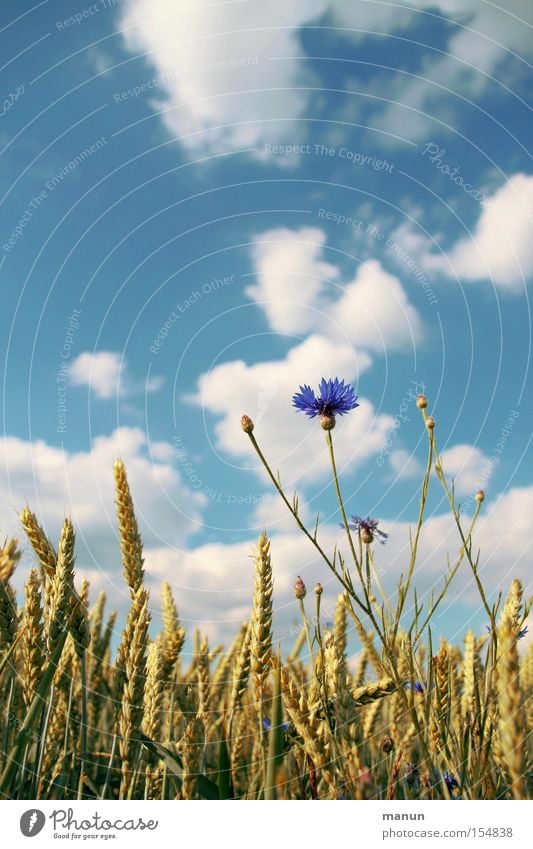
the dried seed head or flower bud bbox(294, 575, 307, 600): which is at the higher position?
flower bud bbox(294, 575, 307, 600)

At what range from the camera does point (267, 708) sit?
2.08 m

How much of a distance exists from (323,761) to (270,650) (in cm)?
33

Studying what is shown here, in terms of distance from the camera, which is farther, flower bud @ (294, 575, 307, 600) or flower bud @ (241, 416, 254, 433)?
flower bud @ (294, 575, 307, 600)

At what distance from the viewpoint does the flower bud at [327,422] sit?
→ 7.94 feet

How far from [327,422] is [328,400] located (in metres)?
0.10

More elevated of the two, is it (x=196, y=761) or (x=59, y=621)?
(x=59, y=621)

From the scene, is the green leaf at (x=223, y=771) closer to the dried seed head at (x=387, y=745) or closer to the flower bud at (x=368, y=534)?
the dried seed head at (x=387, y=745)

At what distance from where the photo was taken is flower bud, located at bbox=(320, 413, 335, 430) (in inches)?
95.3

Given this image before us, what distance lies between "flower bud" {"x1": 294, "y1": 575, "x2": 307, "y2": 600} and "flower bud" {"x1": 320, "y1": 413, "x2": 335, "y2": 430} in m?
0.60
